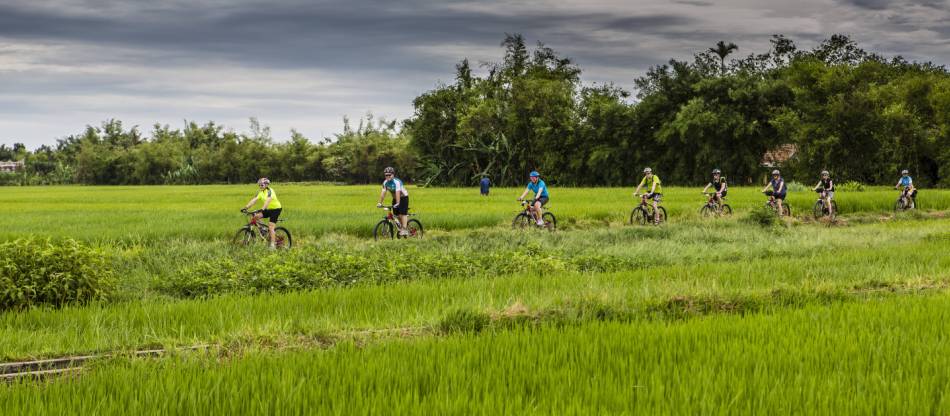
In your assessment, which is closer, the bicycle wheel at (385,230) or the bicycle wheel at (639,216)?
the bicycle wheel at (385,230)

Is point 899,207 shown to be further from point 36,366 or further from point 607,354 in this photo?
point 36,366

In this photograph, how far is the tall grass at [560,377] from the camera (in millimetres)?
4168

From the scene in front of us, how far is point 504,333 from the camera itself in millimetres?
6211

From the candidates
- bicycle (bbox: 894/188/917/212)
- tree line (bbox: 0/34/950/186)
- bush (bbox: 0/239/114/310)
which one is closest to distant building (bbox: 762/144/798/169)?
tree line (bbox: 0/34/950/186)

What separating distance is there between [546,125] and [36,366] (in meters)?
53.1

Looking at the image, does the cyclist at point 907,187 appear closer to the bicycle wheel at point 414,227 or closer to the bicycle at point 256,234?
the bicycle wheel at point 414,227

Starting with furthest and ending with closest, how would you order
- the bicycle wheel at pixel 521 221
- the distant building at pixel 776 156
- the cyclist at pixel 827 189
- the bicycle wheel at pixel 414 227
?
1. the distant building at pixel 776 156
2. the cyclist at pixel 827 189
3. the bicycle wheel at pixel 521 221
4. the bicycle wheel at pixel 414 227

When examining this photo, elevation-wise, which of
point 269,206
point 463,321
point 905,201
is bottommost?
point 463,321

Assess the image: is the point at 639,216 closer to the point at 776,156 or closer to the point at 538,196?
the point at 538,196

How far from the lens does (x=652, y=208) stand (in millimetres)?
22031

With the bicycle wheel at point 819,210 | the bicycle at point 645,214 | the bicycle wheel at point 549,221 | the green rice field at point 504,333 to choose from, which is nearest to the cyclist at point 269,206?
the green rice field at point 504,333

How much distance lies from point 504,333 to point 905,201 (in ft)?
81.9

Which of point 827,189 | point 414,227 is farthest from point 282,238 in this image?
point 827,189

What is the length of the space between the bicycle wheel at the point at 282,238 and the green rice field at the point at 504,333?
2.68ft
